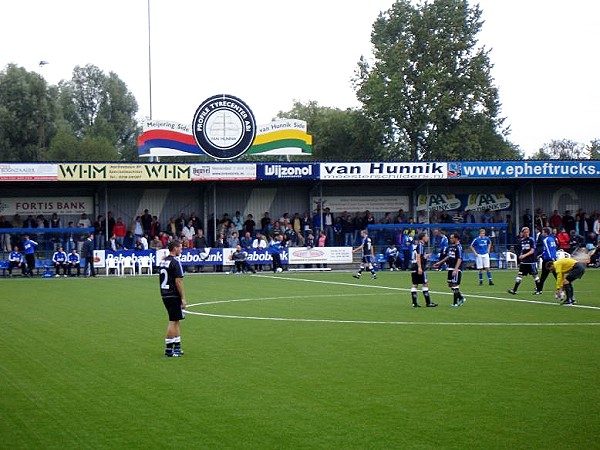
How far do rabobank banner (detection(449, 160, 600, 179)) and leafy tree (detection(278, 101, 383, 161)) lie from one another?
28.9 meters

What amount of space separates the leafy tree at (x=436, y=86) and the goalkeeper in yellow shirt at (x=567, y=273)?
169 feet

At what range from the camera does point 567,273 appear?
75.5 ft

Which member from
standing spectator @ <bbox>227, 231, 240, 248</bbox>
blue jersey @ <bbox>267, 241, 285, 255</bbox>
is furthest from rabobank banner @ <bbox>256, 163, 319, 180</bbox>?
blue jersey @ <bbox>267, 241, 285, 255</bbox>

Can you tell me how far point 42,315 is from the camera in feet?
70.9

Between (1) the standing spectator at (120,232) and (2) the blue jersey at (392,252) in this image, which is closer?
(1) the standing spectator at (120,232)

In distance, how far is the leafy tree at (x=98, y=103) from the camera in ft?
349

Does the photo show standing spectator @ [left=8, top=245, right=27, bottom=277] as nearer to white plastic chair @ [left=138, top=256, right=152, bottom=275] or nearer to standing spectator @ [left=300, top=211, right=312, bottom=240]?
white plastic chair @ [left=138, top=256, right=152, bottom=275]

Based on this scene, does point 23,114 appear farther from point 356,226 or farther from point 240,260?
point 240,260

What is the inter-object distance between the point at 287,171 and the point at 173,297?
3241cm

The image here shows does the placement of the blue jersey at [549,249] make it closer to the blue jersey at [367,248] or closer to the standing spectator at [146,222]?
the blue jersey at [367,248]

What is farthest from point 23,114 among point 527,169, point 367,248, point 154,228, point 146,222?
point 367,248

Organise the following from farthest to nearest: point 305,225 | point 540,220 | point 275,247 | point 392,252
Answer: point 540,220 < point 305,225 < point 392,252 < point 275,247

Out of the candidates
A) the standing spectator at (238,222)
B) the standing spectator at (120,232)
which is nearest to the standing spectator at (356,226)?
the standing spectator at (238,222)

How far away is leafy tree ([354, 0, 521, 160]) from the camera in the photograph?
74438 mm
